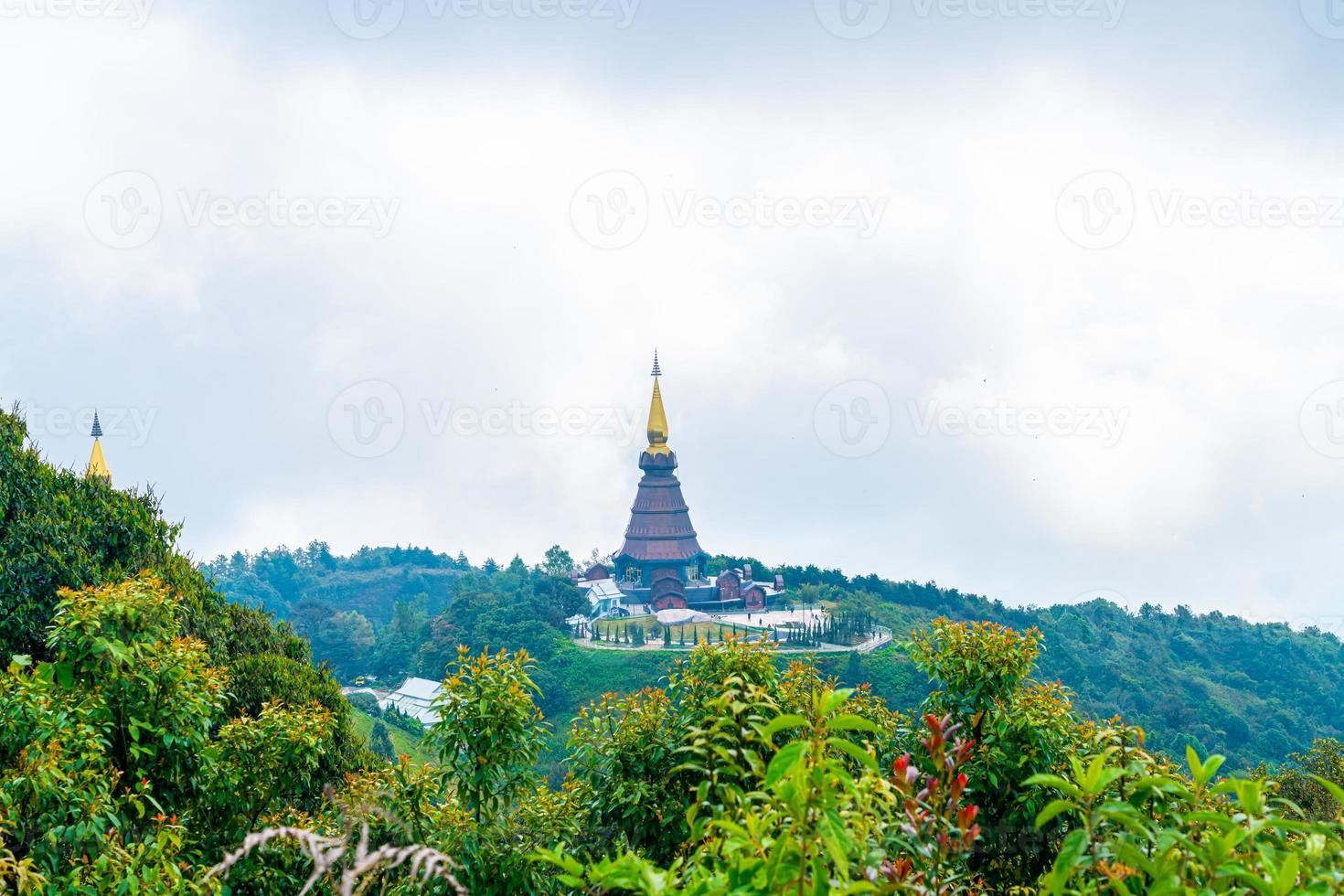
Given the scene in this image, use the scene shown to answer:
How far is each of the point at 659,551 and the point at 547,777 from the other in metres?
56.6

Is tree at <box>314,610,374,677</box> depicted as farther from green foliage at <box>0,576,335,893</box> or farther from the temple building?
green foliage at <box>0,576,335,893</box>

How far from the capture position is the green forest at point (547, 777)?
3.04 m

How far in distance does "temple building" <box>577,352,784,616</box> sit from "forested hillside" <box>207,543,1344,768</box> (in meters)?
3.59

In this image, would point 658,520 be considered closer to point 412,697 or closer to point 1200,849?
point 412,697

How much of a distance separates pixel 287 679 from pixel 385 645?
55381 millimetres

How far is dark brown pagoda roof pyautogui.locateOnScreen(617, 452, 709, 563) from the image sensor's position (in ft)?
219

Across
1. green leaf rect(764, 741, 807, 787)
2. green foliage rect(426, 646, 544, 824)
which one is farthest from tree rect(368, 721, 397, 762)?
green leaf rect(764, 741, 807, 787)

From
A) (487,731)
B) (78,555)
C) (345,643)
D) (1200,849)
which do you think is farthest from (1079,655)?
(1200,849)

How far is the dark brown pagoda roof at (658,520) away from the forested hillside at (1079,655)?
527 cm

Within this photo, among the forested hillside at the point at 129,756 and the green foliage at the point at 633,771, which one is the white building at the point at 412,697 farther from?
the green foliage at the point at 633,771

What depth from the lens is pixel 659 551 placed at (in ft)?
218

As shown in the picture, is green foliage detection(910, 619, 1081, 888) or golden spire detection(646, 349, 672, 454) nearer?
green foliage detection(910, 619, 1081, 888)

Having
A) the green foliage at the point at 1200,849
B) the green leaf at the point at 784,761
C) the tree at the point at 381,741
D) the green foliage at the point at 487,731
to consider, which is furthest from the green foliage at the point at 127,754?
the tree at the point at 381,741

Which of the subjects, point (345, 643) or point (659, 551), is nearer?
point (659, 551)
